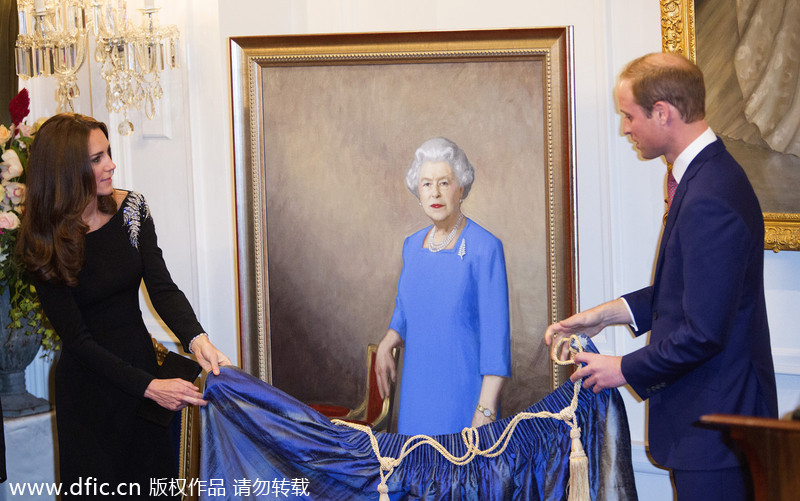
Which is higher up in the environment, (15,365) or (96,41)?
(96,41)

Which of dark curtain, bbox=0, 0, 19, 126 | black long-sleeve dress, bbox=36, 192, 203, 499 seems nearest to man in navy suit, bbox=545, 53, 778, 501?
black long-sleeve dress, bbox=36, 192, 203, 499

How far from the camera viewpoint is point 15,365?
3.65 meters

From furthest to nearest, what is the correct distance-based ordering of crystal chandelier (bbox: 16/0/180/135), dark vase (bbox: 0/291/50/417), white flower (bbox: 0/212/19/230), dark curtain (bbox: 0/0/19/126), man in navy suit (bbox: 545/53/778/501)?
dark curtain (bbox: 0/0/19/126) < dark vase (bbox: 0/291/50/417) < crystal chandelier (bbox: 16/0/180/135) < white flower (bbox: 0/212/19/230) < man in navy suit (bbox: 545/53/778/501)

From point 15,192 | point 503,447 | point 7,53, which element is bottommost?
point 503,447

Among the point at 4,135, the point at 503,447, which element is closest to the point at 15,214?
the point at 4,135

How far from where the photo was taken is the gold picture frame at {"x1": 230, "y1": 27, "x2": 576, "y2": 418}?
9.63 feet

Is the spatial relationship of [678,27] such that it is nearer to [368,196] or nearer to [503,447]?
[368,196]

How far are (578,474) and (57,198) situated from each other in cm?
193

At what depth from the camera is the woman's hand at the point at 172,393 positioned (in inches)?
98.0

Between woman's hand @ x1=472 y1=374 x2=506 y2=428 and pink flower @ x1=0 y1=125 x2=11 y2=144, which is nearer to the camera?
woman's hand @ x1=472 y1=374 x2=506 y2=428

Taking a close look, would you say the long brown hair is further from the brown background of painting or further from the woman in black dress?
the brown background of painting

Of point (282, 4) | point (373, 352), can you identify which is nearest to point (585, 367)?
point (373, 352)

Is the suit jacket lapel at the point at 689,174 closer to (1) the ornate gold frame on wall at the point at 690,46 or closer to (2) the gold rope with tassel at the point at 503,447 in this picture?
(2) the gold rope with tassel at the point at 503,447

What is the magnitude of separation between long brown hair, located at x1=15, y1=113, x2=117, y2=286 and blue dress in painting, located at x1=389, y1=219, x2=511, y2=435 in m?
1.33
